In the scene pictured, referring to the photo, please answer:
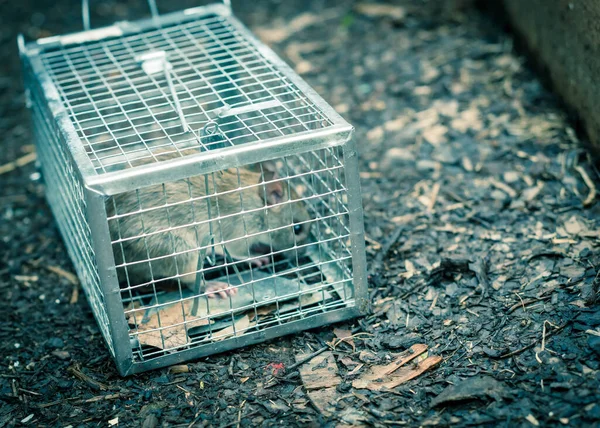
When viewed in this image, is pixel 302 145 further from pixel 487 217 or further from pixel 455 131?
pixel 455 131

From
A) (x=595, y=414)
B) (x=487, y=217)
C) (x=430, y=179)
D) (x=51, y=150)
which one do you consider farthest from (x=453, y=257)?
(x=51, y=150)

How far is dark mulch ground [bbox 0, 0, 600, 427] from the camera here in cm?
361

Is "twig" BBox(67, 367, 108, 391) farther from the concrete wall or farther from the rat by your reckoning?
the concrete wall

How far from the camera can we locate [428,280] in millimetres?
4441

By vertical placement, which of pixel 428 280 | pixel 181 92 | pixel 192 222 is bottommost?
pixel 428 280

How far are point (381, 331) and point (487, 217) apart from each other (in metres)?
1.26

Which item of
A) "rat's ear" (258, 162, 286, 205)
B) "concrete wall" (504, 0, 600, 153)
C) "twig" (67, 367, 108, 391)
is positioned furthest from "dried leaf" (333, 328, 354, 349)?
"concrete wall" (504, 0, 600, 153)

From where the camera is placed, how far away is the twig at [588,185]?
15.9ft

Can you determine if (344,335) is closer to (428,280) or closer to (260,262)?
(428,280)

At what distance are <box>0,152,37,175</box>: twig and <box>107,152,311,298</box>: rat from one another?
2459 mm

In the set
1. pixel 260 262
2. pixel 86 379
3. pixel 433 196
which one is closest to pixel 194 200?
pixel 260 262

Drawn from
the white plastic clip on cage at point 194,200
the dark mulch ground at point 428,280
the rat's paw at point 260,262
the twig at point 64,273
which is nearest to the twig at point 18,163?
the dark mulch ground at point 428,280

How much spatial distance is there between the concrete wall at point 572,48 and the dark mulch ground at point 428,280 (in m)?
0.23

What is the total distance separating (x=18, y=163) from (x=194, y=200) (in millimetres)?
3299
